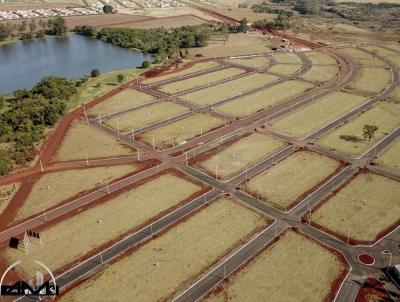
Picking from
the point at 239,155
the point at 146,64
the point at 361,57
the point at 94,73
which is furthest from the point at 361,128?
the point at 94,73

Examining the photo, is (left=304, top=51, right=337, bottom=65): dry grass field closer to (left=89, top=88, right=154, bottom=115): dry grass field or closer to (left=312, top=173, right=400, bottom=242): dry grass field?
(left=89, top=88, right=154, bottom=115): dry grass field

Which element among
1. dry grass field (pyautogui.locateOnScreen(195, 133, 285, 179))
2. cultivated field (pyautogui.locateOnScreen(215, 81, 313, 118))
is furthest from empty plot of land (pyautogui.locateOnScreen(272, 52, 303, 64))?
dry grass field (pyautogui.locateOnScreen(195, 133, 285, 179))

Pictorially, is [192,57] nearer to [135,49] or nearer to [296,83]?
[135,49]

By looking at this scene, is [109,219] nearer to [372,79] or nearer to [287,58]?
[372,79]

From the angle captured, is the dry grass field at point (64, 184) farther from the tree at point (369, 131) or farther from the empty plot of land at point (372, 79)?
the empty plot of land at point (372, 79)

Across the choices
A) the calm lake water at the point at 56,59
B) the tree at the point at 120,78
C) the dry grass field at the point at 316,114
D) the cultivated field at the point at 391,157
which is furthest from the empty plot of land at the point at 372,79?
the calm lake water at the point at 56,59
